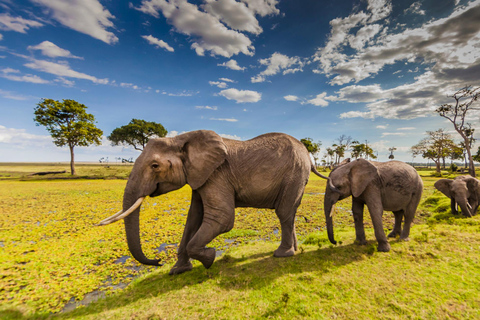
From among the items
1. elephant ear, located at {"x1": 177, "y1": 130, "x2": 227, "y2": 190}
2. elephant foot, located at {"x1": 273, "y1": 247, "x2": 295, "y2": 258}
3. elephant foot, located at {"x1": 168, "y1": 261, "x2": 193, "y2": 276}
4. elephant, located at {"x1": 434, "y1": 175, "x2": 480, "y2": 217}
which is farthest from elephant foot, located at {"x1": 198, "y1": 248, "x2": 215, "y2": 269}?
elephant, located at {"x1": 434, "y1": 175, "x2": 480, "y2": 217}

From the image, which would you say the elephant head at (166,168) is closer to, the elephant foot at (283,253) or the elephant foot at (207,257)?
the elephant foot at (207,257)

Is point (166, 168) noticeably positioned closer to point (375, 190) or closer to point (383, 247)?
point (375, 190)

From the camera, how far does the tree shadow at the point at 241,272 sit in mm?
3107

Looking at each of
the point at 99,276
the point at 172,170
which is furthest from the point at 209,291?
the point at 99,276

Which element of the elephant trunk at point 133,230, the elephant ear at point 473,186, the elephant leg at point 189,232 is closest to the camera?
the elephant trunk at point 133,230

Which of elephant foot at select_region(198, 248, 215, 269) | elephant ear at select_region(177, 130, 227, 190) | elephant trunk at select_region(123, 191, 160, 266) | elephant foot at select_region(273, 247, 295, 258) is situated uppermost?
elephant ear at select_region(177, 130, 227, 190)

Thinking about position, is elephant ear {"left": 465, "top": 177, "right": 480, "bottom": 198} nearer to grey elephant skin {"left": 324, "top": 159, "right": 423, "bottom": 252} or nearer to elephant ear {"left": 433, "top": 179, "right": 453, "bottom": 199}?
elephant ear {"left": 433, "top": 179, "right": 453, "bottom": 199}

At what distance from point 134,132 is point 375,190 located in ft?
141

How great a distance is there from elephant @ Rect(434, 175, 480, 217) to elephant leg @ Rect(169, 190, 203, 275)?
10.1 m

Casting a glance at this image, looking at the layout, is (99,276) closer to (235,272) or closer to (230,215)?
(235,272)

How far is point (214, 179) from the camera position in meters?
3.72

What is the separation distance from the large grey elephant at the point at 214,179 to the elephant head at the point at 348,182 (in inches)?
41.5

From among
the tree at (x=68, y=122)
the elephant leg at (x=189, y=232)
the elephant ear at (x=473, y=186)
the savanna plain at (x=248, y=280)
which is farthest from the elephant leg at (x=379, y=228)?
the tree at (x=68, y=122)

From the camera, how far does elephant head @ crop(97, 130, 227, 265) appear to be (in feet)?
11.1
